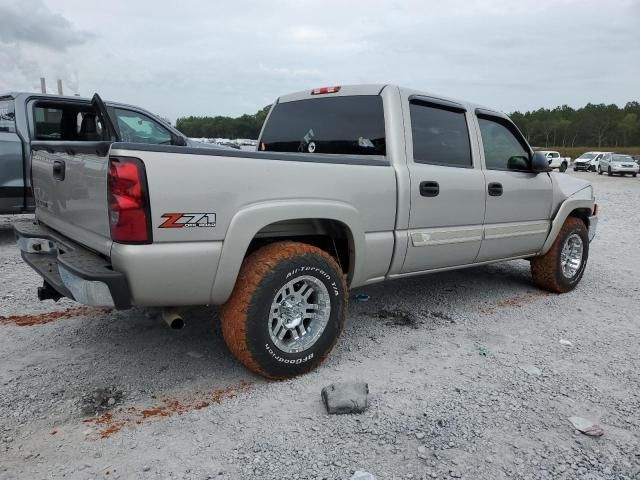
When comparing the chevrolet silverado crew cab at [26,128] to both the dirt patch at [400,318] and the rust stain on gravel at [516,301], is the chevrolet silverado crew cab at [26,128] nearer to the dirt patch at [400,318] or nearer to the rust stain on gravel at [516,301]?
the dirt patch at [400,318]

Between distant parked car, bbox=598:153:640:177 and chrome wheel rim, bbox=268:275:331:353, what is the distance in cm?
3649

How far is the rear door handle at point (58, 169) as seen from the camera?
3.09 metres

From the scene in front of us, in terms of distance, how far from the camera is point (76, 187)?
2963 mm

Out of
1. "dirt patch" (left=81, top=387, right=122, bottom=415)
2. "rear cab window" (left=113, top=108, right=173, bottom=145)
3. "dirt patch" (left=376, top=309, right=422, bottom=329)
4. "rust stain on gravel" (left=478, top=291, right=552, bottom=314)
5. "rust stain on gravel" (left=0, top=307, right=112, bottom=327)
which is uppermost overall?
"rear cab window" (left=113, top=108, right=173, bottom=145)

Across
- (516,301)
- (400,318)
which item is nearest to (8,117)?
(400,318)

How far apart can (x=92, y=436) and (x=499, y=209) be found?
3486mm

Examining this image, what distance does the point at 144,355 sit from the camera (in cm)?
343

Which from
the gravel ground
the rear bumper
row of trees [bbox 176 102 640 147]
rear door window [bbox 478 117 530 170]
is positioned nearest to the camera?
the gravel ground

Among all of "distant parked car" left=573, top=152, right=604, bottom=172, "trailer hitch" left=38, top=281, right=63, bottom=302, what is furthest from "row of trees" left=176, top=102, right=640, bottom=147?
"trailer hitch" left=38, top=281, right=63, bottom=302

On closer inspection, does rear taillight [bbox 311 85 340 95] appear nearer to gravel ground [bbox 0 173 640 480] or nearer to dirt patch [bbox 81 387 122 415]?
gravel ground [bbox 0 173 640 480]

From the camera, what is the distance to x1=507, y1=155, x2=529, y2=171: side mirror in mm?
4641

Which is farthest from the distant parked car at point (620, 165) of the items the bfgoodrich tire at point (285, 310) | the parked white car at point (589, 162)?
the bfgoodrich tire at point (285, 310)

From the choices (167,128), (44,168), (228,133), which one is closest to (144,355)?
(44,168)

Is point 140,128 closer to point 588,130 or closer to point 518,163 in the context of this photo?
point 518,163
